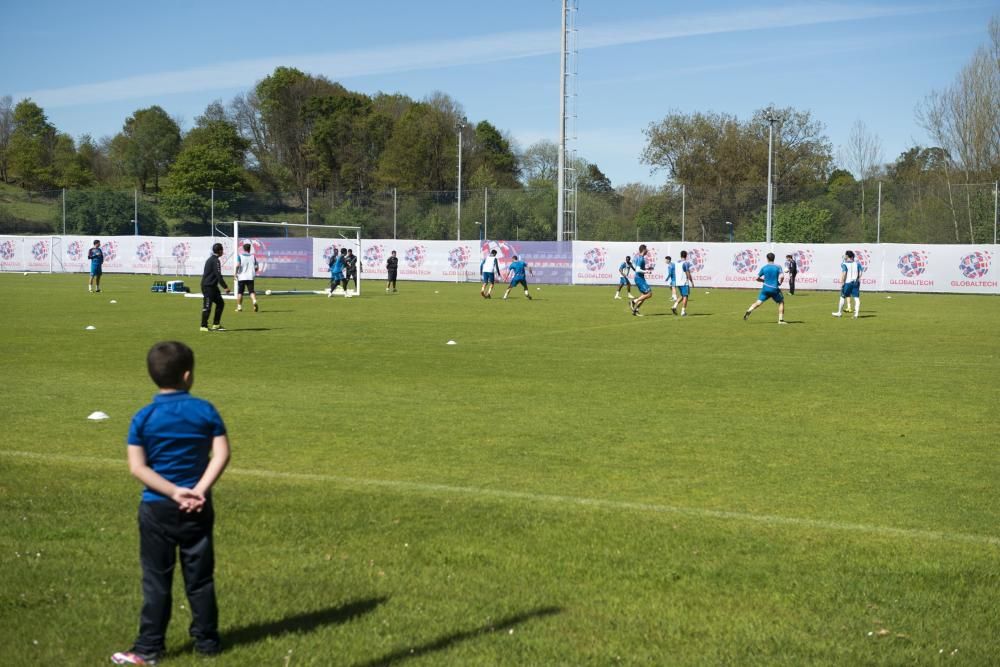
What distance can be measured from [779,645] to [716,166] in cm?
8461

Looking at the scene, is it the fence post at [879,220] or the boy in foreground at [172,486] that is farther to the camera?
the fence post at [879,220]

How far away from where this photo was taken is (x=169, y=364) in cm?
461

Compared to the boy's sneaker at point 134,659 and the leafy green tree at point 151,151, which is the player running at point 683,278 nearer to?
the boy's sneaker at point 134,659

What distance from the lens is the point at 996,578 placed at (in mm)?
6066

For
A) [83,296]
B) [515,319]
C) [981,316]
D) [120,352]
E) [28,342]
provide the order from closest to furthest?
[120,352], [28,342], [515,319], [981,316], [83,296]

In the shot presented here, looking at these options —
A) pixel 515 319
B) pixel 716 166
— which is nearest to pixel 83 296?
pixel 515 319

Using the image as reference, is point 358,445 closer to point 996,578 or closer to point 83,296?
point 996,578

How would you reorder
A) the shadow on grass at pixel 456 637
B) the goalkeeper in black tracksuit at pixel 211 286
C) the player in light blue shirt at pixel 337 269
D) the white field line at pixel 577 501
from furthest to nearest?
the player in light blue shirt at pixel 337 269, the goalkeeper in black tracksuit at pixel 211 286, the white field line at pixel 577 501, the shadow on grass at pixel 456 637

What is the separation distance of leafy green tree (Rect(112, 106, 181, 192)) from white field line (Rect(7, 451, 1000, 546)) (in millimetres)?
93485

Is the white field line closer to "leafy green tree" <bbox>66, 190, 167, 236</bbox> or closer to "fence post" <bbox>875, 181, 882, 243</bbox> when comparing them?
"fence post" <bbox>875, 181, 882, 243</bbox>

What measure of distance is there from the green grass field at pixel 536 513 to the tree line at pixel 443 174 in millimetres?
41203

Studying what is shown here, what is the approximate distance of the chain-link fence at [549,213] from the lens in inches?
2125

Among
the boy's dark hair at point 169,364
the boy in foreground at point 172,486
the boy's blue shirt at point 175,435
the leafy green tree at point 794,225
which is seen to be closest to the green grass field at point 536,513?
the boy in foreground at point 172,486

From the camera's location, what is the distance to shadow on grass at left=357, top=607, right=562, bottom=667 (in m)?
4.80
